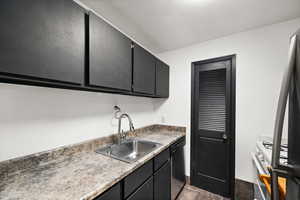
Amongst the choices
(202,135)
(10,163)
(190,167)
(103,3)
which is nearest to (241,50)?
(202,135)

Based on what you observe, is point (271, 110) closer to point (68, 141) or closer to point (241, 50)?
point (241, 50)

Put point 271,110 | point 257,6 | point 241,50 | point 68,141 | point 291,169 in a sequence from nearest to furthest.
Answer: point 291,169 → point 68,141 → point 257,6 → point 271,110 → point 241,50

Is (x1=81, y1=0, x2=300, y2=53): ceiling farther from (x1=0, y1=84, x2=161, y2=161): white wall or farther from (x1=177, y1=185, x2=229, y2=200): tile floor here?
(x1=177, y1=185, x2=229, y2=200): tile floor

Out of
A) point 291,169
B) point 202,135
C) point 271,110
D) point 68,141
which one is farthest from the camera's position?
point 202,135

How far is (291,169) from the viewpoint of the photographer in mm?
482

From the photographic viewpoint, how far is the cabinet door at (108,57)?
97cm

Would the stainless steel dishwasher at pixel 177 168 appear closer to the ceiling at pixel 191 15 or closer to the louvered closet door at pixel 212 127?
the louvered closet door at pixel 212 127

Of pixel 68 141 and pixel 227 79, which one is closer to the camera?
pixel 68 141

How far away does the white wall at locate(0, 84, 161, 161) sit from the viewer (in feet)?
2.77

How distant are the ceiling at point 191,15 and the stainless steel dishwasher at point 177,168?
5.59 feet

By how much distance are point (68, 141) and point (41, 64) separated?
783 millimetres

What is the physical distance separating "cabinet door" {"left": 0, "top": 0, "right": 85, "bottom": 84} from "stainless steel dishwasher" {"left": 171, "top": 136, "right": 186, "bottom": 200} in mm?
1533

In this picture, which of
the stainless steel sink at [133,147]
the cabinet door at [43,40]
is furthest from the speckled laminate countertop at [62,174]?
the cabinet door at [43,40]

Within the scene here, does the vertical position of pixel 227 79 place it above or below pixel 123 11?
below
